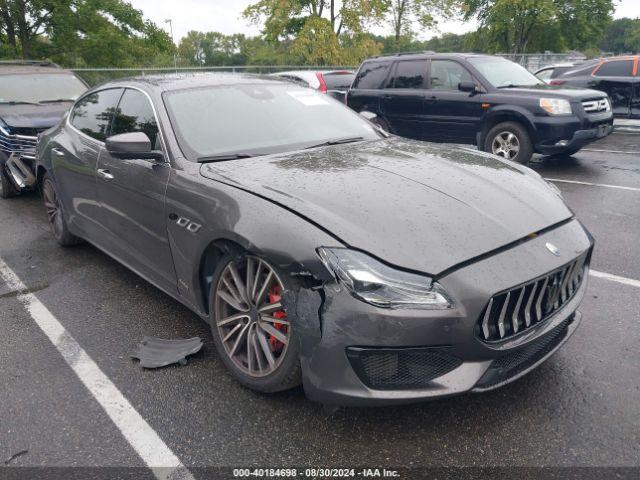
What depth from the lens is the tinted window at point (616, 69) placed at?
1197cm

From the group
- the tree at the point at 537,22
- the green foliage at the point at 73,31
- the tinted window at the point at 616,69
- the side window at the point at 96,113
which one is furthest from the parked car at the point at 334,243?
the tree at the point at 537,22

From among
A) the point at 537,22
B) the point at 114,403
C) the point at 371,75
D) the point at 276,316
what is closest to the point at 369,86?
the point at 371,75

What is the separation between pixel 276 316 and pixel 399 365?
2.24 ft

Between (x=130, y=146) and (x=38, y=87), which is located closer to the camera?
(x=130, y=146)

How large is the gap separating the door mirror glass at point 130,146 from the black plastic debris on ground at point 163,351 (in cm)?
114

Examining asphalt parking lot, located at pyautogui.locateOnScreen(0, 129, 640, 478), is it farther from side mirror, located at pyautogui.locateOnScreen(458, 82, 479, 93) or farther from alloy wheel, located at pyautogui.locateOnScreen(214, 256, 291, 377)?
side mirror, located at pyautogui.locateOnScreen(458, 82, 479, 93)

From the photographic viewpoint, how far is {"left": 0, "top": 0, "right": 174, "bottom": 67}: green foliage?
17.9 m

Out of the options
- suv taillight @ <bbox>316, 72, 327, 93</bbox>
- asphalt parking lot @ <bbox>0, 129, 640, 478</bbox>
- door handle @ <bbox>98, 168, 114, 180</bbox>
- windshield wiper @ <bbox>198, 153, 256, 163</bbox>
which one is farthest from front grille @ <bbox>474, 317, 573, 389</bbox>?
suv taillight @ <bbox>316, 72, 327, 93</bbox>

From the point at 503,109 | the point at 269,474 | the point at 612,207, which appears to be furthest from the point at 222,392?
the point at 503,109

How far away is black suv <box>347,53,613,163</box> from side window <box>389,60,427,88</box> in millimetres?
17

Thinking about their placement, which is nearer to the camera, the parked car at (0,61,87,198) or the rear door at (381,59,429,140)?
the parked car at (0,61,87,198)

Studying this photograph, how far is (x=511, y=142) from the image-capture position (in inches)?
320

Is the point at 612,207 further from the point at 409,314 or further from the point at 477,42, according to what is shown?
the point at 477,42

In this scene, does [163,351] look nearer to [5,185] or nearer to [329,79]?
[5,185]
